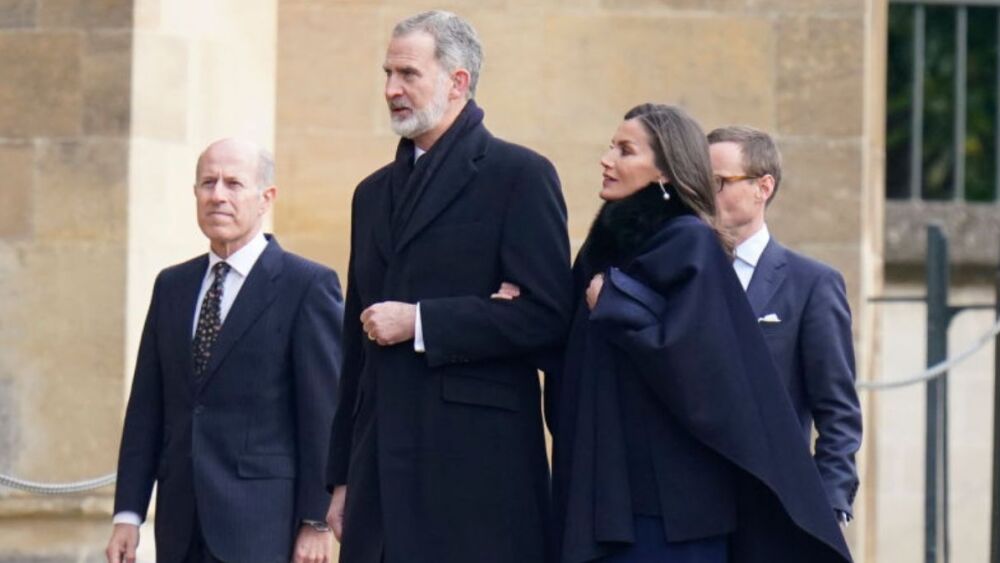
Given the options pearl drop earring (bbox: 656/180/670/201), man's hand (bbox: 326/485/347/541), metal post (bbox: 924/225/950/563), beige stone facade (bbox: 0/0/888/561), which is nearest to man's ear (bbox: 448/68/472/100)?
pearl drop earring (bbox: 656/180/670/201)

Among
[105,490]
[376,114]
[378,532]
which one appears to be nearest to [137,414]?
[378,532]

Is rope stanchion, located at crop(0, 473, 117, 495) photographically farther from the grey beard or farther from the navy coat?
the navy coat

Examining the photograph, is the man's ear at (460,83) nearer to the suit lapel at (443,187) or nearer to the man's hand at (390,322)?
the suit lapel at (443,187)

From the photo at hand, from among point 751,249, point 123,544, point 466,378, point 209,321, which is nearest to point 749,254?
point 751,249

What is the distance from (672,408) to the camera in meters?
5.71

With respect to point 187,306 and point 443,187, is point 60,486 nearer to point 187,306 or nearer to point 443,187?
point 187,306

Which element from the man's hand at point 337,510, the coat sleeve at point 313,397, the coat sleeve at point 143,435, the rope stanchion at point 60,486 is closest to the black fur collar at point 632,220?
the man's hand at point 337,510

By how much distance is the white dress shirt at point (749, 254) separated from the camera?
662 centimetres

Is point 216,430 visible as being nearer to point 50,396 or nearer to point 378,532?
point 378,532

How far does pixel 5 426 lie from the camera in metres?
7.98

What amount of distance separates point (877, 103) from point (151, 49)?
2.88m

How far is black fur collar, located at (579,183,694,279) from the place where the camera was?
586 centimetres

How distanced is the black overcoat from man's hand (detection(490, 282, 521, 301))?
0.02 metres

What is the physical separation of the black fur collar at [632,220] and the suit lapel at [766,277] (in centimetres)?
72
